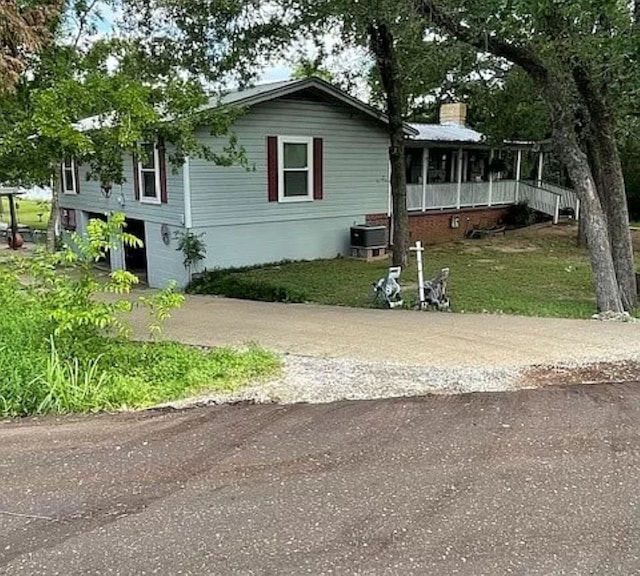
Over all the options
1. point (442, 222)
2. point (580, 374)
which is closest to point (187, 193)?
point (442, 222)

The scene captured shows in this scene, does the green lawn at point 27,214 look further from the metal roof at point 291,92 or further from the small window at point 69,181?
the metal roof at point 291,92

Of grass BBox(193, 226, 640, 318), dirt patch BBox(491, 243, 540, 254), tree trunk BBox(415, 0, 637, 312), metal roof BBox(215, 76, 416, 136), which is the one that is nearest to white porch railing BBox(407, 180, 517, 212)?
grass BBox(193, 226, 640, 318)

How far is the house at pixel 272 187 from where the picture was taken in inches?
558

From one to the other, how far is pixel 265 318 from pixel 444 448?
17.7 ft

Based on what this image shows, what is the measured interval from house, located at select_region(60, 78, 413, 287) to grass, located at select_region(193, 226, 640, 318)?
2.84ft

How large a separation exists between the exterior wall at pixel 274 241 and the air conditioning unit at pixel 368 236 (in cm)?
30

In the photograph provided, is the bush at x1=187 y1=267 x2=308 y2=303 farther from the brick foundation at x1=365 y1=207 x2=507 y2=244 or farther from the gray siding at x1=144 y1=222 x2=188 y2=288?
the brick foundation at x1=365 y1=207 x2=507 y2=244

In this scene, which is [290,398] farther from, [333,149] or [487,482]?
[333,149]

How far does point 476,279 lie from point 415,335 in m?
6.15

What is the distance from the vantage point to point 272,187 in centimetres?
1503

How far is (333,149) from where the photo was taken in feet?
52.9

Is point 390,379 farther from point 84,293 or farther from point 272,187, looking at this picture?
point 272,187

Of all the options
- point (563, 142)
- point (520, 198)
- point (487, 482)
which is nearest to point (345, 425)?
point (487, 482)

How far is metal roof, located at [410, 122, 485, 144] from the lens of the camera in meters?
19.5
